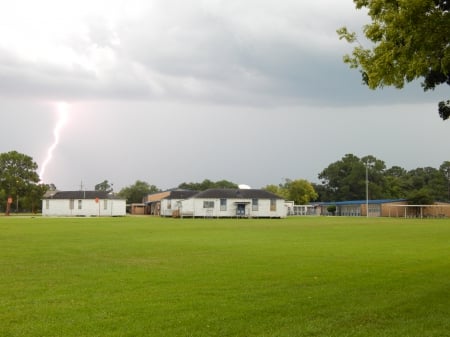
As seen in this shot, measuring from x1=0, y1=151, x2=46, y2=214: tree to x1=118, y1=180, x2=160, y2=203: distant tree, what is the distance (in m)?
43.6

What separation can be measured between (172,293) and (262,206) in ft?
236

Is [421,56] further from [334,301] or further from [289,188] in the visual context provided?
[289,188]

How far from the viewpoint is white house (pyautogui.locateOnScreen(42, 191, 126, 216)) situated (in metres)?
92.6

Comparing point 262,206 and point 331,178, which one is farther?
point 331,178

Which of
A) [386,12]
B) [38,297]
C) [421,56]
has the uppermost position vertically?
[386,12]

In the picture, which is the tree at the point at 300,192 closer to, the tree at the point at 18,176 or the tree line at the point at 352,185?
the tree line at the point at 352,185

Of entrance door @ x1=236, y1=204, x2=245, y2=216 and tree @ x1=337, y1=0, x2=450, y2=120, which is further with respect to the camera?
entrance door @ x1=236, y1=204, x2=245, y2=216

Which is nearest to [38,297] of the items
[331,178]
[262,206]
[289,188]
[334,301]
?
[334,301]

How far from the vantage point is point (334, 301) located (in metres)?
10.5

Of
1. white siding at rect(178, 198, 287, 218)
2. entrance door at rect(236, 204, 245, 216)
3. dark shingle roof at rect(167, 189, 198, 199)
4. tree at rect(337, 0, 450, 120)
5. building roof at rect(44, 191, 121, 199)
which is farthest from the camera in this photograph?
building roof at rect(44, 191, 121, 199)

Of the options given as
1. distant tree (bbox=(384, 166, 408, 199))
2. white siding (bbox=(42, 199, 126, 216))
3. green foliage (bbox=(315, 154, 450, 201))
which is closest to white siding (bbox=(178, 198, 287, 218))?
white siding (bbox=(42, 199, 126, 216))

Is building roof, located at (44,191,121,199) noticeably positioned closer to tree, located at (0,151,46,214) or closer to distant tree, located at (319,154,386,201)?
tree, located at (0,151,46,214)

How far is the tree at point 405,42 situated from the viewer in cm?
1031

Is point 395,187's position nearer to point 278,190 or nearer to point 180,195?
point 278,190
